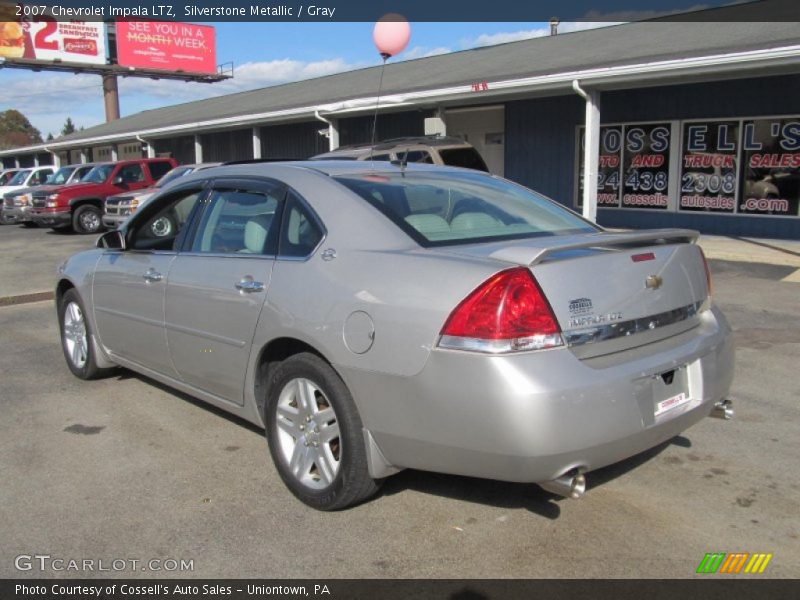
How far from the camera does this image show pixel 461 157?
12820 mm

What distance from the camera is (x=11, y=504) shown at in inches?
138

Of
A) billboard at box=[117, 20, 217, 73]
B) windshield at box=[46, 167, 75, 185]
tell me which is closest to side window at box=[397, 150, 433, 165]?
windshield at box=[46, 167, 75, 185]

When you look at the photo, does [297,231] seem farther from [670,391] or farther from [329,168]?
[670,391]

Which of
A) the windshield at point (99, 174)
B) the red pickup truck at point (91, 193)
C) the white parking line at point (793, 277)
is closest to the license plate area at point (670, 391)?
the white parking line at point (793, 277)

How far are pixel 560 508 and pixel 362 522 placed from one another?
0.93 m

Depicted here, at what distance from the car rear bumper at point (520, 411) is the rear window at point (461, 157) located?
977 centimetres

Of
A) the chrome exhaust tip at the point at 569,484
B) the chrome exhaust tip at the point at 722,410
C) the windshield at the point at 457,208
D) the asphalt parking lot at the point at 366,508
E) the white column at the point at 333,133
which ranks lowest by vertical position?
the asphalt parking lot at the point at 366,508

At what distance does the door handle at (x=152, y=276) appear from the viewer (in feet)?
14.3

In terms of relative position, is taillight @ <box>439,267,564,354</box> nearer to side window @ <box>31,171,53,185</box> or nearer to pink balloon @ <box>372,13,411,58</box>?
pink balloon @ <box>372,13,411,58</box>

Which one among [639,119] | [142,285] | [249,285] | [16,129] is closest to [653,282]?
[249,285]

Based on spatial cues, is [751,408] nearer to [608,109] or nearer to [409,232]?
[409,232]

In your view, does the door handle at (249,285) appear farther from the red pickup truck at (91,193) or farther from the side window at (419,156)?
the red pickup truck at (91,193)

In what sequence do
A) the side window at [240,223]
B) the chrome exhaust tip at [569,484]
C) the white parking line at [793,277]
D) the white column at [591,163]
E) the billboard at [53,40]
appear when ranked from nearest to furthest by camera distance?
the chrome exhaust tip at [569,484], the side window at [240,223], the white parking line at [793,277], the white column at [591,163], the billboard at [53,40]

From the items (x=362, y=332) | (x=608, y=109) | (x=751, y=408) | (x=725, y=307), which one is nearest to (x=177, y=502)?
(x=362, y=332)
